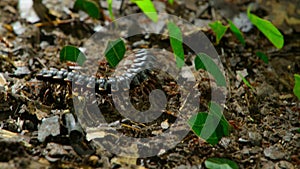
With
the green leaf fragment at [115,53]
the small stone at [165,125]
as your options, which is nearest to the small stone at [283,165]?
the small stone at [165,125]

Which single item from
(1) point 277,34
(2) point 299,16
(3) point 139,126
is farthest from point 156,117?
(2) point 299,16

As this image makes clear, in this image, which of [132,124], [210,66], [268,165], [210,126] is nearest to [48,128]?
[132,124]

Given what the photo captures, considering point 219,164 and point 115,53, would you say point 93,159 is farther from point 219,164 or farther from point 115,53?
point 115,53

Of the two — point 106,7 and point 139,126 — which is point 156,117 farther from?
point 106,7

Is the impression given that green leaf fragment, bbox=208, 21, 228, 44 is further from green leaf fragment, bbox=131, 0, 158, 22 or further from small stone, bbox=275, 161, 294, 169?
small stone, bbox=275, 161, 294, 169

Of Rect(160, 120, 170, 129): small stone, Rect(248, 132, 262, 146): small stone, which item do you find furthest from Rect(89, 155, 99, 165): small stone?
Rect(248, 132, 262, 146): small stone
